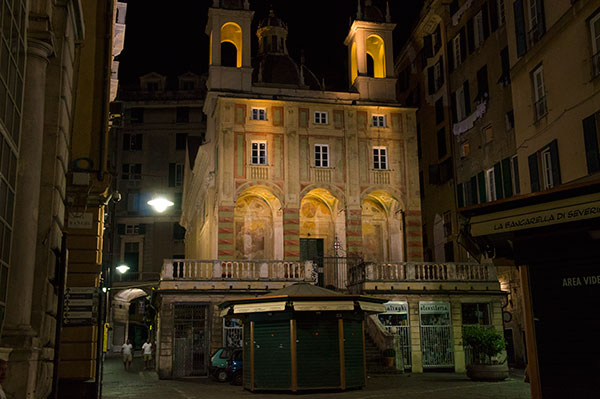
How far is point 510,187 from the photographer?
30.7 meters

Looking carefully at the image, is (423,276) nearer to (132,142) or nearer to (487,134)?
(487,134)

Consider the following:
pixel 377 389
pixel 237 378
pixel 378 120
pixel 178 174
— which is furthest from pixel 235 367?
pixel 178 174

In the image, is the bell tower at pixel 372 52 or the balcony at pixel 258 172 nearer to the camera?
the balcony at pixel 258 172

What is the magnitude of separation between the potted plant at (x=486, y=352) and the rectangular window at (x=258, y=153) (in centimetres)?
1520

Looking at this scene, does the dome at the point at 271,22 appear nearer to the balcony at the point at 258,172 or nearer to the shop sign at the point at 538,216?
the balcony at the point at 258,172

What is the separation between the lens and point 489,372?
25.2 meters

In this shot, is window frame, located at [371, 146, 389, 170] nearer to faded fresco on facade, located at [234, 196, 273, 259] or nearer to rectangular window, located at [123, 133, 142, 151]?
faded fresco on facade, located at [234, 196, 273, 259]

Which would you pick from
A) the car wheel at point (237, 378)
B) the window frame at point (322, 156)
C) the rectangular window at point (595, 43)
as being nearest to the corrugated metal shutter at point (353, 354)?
the car wheel at point (237, 378)

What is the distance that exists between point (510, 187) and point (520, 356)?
29.6 ft

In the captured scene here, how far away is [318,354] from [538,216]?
13653mm

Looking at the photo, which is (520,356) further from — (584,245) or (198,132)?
(198,132)

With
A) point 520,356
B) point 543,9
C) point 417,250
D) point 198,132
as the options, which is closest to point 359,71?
point 417,250

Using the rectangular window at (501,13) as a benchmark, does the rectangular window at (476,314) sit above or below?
below

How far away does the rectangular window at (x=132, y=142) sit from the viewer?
64.1 metres
